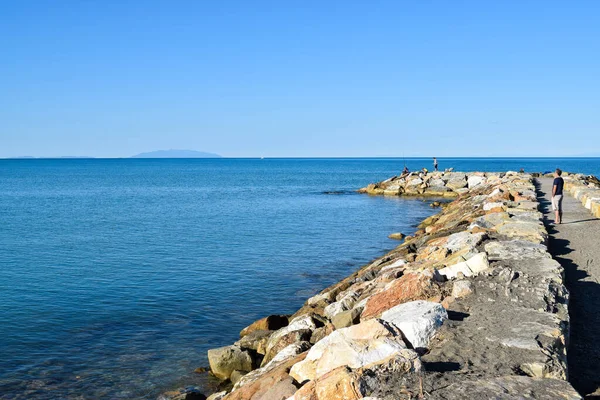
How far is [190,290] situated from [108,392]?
23.4 feet

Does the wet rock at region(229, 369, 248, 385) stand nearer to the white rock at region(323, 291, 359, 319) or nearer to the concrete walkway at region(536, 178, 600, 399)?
the white rock at region(323, 291, 359, 319)

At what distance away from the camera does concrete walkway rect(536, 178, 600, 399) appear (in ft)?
21.8

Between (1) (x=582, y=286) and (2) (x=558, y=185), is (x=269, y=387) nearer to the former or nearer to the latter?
(1) (x=582, y=286)

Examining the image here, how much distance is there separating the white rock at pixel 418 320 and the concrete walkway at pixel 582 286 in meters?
1.60

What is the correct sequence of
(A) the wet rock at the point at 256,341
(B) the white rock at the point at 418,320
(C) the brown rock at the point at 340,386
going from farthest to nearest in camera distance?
(A) the wet rock at the point at 256,341 < (B) the white rock at the point at 418,320 < (C) the brown rock at the point at 340,386

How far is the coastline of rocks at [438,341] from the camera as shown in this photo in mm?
5211

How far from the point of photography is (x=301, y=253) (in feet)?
81.3

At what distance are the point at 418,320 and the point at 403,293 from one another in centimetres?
221

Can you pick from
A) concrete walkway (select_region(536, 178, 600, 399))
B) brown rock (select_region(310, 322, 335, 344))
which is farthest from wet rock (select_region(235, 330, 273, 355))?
concrete walkway (select_region(536, 178, 600, 399))

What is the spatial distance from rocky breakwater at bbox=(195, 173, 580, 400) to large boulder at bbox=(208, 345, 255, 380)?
0.8 inches

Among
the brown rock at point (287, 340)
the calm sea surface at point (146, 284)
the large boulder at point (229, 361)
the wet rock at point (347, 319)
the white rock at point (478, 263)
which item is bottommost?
the calm sea surface at point (146, 284)

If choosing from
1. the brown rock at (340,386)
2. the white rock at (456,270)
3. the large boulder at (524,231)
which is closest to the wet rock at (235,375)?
the white rock at (456,270)

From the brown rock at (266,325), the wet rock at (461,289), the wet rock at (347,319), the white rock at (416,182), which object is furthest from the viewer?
the white rock at (416,182)

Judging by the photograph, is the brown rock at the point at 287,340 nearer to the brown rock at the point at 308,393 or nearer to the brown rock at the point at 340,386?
the brown rock at the point at 308,393
